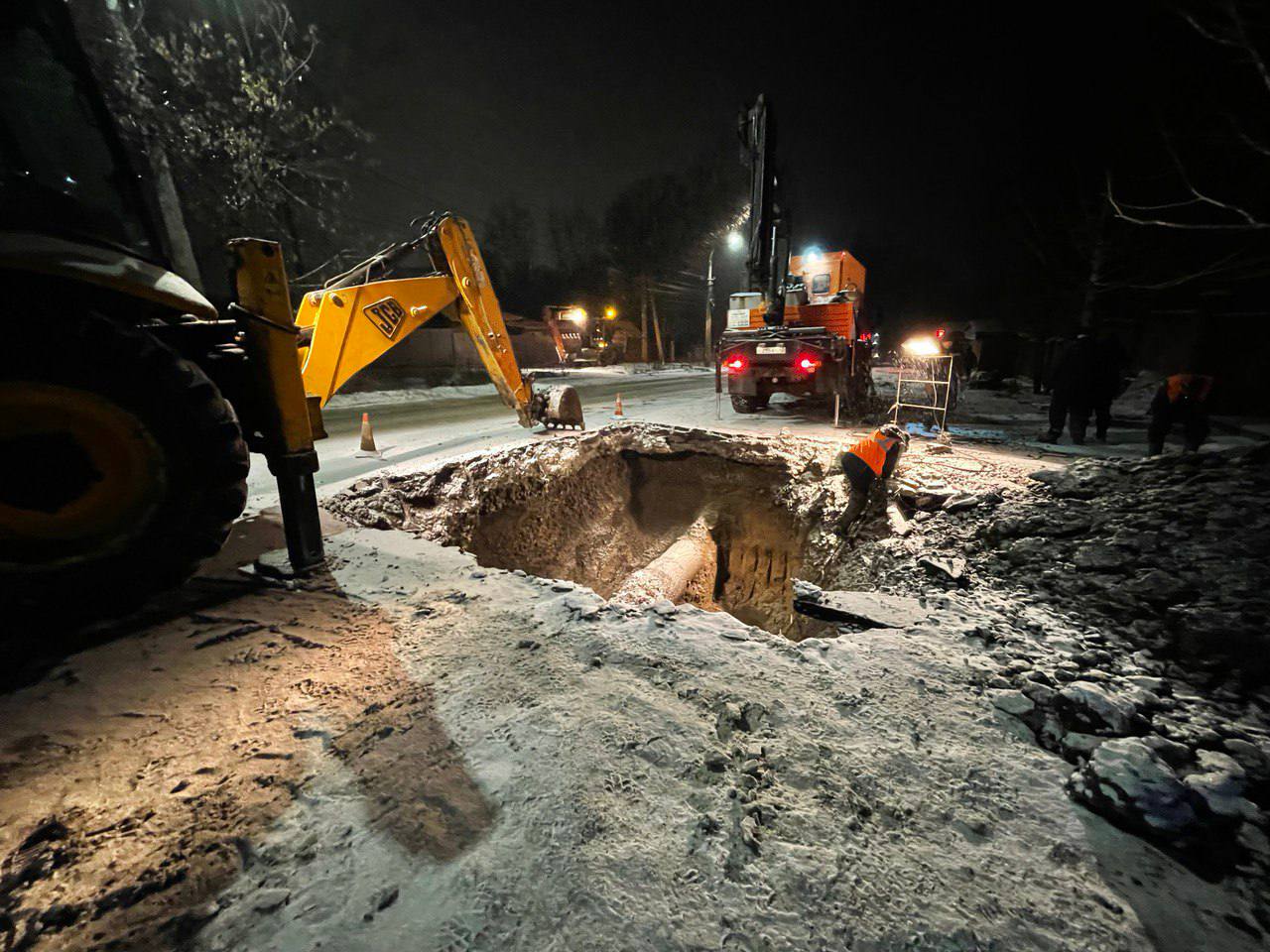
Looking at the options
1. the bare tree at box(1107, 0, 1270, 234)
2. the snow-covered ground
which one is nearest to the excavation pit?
the snow-covered ground

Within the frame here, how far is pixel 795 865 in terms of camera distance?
1376mm

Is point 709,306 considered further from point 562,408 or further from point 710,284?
point 562,408

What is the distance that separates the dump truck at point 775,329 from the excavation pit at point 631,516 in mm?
3098

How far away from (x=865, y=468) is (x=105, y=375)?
565 cm

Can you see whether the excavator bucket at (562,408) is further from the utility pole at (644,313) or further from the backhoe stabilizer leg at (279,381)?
the utility pole at (644,313)

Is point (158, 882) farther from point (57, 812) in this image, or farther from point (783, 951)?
point (783, 951)

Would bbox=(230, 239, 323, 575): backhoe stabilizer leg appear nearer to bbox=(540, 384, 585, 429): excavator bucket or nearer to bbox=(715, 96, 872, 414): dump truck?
bbox=(540, 384, 585, 429): excavator bucket

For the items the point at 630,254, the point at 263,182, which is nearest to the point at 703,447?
the point at 263,182

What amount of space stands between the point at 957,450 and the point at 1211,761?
607 cm

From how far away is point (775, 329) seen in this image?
957 centimetres

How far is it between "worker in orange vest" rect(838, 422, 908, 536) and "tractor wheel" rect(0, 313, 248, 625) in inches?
200

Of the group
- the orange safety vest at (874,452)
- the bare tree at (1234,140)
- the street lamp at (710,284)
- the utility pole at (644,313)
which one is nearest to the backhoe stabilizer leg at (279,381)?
the orange safety vest at (874,452)

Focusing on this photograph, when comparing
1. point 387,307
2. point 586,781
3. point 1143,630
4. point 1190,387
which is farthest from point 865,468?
point 387,307

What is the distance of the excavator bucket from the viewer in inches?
304
